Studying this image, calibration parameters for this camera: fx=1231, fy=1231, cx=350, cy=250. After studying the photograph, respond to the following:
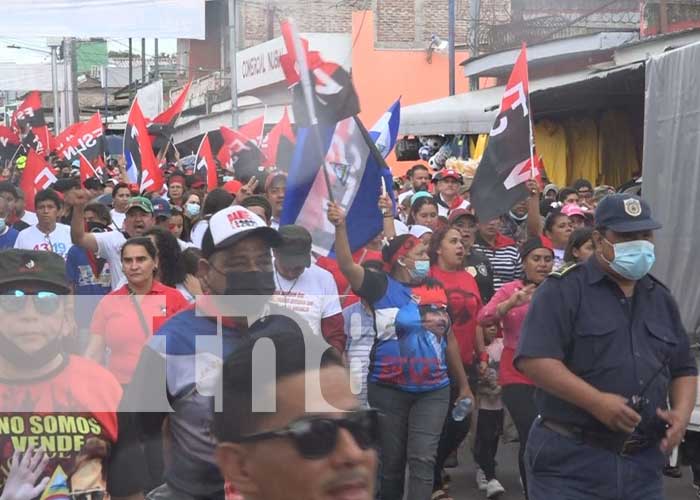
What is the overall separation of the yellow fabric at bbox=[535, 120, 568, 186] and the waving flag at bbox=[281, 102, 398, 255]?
8.28 meters

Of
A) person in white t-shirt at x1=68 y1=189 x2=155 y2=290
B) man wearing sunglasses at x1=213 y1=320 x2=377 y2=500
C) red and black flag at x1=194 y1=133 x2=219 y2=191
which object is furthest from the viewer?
red and black flag at x1=194 y1=133 x2=219 y2=191

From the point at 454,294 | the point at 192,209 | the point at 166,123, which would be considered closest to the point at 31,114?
the point at 166,123

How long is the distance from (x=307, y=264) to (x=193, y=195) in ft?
20.0

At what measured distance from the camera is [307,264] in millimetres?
6621

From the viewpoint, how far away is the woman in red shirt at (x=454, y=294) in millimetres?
7461

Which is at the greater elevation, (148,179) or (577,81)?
(577,81)

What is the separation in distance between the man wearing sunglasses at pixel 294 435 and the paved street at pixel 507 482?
223 inches

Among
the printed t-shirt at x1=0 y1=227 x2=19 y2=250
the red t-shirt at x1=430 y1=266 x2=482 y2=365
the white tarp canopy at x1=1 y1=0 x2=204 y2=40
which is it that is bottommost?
the red t-shirt at x1=430 y1=266 x2=482 y2=365

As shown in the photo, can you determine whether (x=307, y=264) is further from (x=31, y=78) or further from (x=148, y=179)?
(x=31, y=78)

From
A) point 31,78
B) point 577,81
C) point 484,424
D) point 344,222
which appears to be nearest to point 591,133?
point 577,81

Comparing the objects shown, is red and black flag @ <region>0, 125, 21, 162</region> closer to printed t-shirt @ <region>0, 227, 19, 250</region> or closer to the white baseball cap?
printed t-shirt @ <region>0, 227, 19, 250</region>

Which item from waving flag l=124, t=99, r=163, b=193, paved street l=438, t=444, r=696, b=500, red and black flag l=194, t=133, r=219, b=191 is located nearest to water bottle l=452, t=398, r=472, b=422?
paved street l=438, t=444, r=696, b=500

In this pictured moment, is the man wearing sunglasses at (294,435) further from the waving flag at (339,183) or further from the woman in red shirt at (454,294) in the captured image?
the woman in red shirt at (454,294)

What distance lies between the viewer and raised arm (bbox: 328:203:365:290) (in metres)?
6.42
